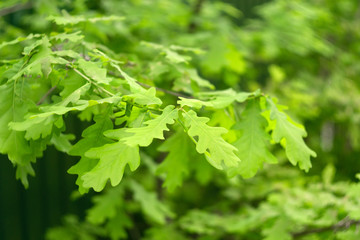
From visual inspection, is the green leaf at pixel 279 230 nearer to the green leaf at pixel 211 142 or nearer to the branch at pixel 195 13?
the green leaf at pixel 211 142

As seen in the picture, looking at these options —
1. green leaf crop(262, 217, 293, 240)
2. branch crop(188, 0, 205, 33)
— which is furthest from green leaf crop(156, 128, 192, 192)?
branch crop(188, 0, 205, 33)

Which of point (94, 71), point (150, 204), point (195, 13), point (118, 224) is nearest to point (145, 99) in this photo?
point (94, 71)

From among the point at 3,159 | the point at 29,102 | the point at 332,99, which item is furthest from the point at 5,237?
the point at 332,99

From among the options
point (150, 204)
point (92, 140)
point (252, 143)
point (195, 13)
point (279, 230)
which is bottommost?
point (150, 204)

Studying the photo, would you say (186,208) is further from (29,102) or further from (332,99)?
(29,102)

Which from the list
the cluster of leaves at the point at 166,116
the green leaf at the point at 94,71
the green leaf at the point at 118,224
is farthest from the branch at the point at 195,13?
the green leaf at the point at 94,71

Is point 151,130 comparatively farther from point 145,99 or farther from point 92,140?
point 92,140

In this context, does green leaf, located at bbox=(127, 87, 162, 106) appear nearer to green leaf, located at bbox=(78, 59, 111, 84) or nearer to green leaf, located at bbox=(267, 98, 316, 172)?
green leaf, located at bbox=(78, 59, 111, 84)
